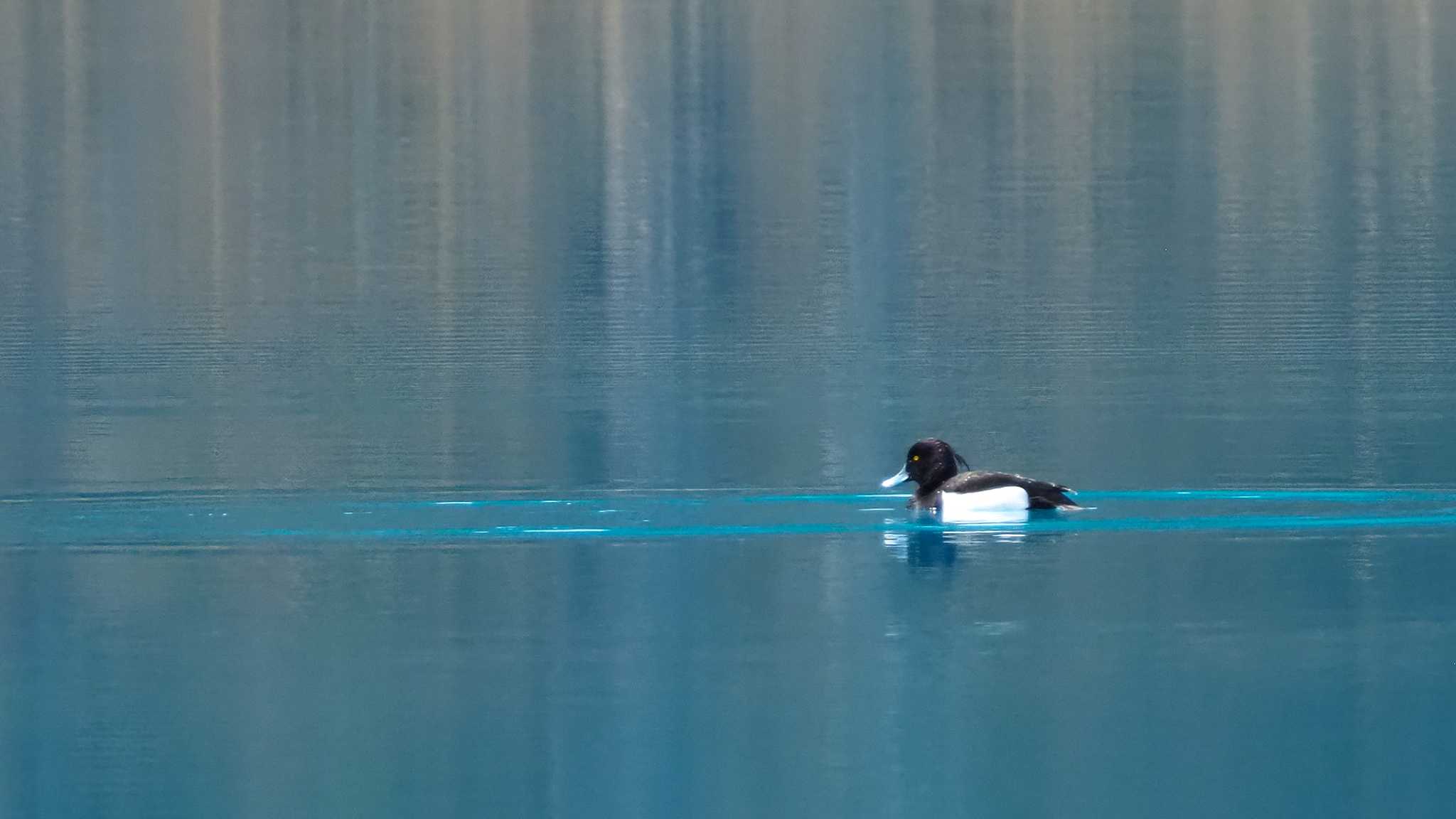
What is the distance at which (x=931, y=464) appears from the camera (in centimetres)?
1149

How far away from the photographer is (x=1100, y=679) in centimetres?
867

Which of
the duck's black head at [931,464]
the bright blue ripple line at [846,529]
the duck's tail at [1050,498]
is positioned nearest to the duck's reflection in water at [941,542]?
the bright blue ripple line at [846,529]

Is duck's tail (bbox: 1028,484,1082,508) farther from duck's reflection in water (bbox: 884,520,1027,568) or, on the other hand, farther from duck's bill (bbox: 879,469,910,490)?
duck's bill (bbox: 879,469,910,490)

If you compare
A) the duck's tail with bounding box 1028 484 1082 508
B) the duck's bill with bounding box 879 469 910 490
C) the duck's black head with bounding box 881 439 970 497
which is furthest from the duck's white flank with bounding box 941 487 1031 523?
the duck's bill with bounding box 879 469 910 490

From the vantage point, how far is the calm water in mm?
7945

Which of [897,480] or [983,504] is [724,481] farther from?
[983,504]

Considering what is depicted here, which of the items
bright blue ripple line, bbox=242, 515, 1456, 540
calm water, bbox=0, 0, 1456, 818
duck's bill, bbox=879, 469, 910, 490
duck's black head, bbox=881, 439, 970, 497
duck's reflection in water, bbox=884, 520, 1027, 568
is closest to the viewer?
calm water, bbox=0, 0, 1456, 818

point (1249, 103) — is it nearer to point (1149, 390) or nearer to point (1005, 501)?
point (1149, 390)

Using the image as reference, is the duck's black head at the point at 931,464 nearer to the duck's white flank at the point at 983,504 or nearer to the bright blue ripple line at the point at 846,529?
the duck's white flank at the point at 983,504

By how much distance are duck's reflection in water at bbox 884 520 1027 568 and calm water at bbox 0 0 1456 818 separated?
0.04 metres

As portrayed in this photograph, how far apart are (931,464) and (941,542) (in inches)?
27.0

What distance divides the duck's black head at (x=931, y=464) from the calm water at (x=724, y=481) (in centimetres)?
28

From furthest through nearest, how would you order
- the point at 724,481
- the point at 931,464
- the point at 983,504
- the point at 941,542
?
the point at 724,481 < the point at 931,464 < the point at 983,504 < the point at 941,542

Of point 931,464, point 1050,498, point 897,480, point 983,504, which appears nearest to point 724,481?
Answer: point 897,480
